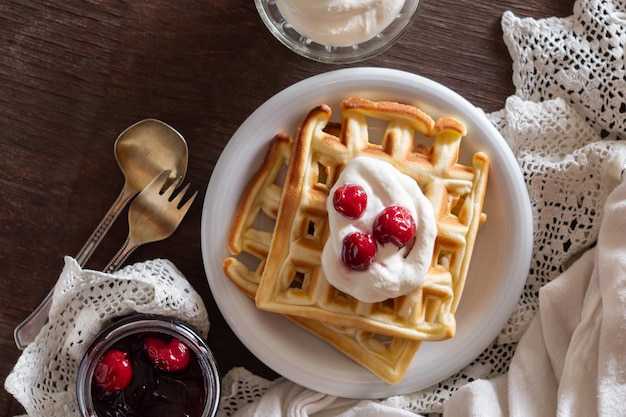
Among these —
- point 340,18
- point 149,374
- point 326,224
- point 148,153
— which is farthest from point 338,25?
point 149,374

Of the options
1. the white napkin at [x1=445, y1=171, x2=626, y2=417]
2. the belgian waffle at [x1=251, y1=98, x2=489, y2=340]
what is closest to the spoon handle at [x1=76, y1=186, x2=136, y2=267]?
the belgian waffle at [x1=251, y1=98, x2=489, y2=340]

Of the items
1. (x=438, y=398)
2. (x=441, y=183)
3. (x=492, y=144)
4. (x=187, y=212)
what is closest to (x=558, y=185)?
(x=492, y=144)

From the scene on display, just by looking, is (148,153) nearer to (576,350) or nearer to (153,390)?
(153,390)

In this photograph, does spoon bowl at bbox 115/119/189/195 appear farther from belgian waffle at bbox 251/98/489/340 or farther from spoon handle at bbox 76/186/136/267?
belgian waffle at bbox 251/98/489/340

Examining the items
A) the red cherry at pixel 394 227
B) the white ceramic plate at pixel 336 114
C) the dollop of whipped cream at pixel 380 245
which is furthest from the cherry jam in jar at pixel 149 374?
the red cherry at pixel 394 227

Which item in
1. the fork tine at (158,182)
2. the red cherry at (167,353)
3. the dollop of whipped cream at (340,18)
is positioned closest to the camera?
the dollop of whipped cream at (340,18)

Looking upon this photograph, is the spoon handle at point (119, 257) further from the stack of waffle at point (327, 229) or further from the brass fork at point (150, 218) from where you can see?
the stack of waffle at point (327, 229)
